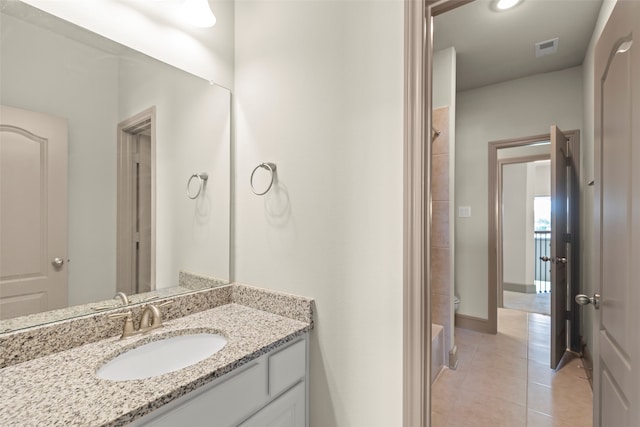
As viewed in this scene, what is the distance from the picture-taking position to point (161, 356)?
3.76ft

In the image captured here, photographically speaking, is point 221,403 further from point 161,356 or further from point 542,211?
point 542,211

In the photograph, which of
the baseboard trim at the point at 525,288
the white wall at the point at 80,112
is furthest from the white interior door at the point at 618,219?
the baseboard trim at the point at 525,288

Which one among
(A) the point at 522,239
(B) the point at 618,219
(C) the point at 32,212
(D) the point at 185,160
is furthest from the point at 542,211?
(C) the point at 32,212

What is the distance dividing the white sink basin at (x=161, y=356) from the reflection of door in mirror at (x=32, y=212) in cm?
31

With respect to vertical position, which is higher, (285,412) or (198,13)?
(198,13)

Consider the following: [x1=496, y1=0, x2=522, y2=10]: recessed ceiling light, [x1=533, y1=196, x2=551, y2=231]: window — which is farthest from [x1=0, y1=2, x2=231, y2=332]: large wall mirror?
[x1=533, y1=196, x2=551, y2=231]: window

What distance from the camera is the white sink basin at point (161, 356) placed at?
1015 mm

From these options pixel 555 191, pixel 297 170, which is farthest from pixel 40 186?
pixel 555 191

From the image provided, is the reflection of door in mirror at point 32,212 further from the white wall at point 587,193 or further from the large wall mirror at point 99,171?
the white wall at point 587,193

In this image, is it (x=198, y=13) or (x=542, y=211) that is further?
(x=542, y=211)

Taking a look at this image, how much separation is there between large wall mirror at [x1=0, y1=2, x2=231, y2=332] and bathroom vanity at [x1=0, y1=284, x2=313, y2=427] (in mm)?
163

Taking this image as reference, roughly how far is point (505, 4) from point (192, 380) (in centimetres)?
279

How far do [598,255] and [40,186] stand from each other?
2.08m

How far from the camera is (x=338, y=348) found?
4.22 ft
